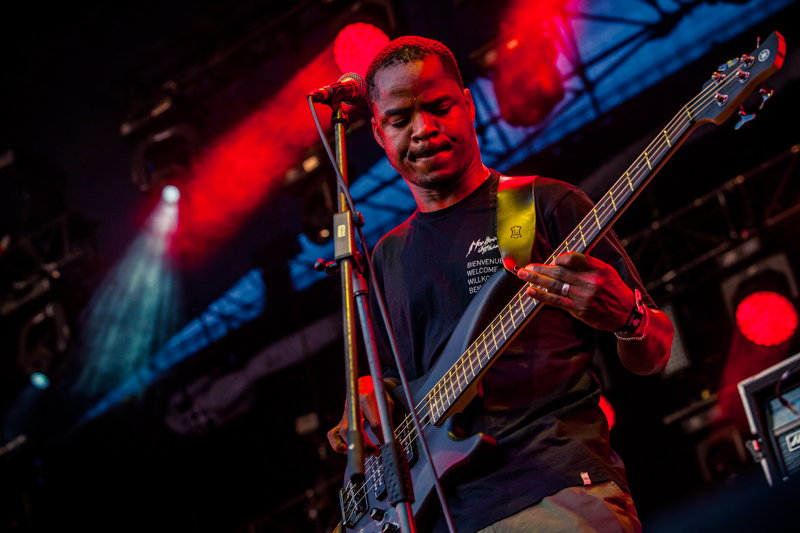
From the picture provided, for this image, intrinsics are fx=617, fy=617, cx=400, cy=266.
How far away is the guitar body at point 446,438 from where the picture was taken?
1.87 m

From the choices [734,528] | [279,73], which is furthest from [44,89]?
[734,528]

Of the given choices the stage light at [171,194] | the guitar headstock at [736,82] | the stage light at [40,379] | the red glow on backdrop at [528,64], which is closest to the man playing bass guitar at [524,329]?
the guitar headstock at [736,82]

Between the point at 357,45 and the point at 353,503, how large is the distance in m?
4.83

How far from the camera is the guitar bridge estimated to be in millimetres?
2205

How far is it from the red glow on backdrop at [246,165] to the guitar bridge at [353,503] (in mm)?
4776

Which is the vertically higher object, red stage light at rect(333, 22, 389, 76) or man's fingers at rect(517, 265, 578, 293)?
red stage light at rect(333, 22, 389, 76)

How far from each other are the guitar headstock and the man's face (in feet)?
2.72

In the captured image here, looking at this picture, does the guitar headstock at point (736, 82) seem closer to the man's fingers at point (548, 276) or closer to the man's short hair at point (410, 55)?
the man's fingers at point (548, 276)

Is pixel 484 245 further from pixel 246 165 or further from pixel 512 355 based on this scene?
pixel 246 165

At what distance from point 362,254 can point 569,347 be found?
0.73 m

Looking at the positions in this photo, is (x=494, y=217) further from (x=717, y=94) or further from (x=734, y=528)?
(x=734, y=528)

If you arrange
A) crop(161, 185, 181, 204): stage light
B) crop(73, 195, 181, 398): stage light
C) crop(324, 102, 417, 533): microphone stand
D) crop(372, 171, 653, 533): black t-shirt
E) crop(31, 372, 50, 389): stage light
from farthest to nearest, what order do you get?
crop(73, 195, 181, 398): stage light < crop(31, 372, 50, 389): stage light < crop(161, 185, 181, 204): stage light < crop(372, 171, 653, 533): black t-shirt < crop(324, 102, 417, 533): microphone stand

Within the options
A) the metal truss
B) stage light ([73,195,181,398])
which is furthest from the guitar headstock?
stage light ([73,195,181,398])

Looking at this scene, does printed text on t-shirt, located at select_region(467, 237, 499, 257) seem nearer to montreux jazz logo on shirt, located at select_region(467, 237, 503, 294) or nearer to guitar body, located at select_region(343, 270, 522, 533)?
montreux jazz logo on shirt, located at select_region(467, 237, 503, 294)
